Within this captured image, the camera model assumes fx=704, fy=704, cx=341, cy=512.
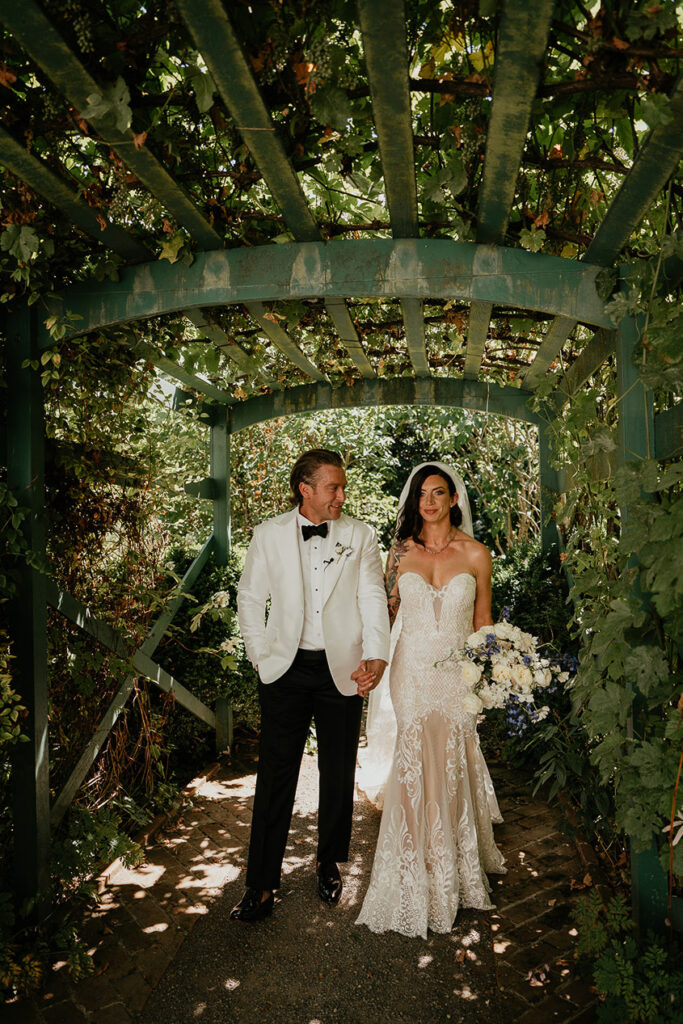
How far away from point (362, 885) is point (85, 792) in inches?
62.8

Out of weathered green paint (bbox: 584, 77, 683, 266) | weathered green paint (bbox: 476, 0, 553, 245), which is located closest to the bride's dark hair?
weathered green paint (bbox: 584, 77, 683, 266)

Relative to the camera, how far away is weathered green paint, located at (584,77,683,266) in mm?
1824

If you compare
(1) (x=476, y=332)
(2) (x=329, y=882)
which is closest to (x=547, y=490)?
(1) (x=476, y=332)

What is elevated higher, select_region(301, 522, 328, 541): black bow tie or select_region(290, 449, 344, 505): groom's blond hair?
select_region(290, 449, 344, 505): groom's blond hair

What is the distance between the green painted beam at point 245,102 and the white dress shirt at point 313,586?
1.49 meters

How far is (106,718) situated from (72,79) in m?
3.21

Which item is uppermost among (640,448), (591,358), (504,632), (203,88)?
(203,88)

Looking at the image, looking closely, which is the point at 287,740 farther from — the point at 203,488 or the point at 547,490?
the point at 547,490

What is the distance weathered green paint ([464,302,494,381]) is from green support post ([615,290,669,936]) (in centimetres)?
55

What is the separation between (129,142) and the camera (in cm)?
198

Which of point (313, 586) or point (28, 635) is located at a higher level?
point (313, 586)

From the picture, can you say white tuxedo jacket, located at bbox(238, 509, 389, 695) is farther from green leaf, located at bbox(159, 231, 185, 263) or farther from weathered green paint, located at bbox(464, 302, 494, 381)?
green leaf, located at bbox(159, 231, 185, 263)

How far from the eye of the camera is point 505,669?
2.84 metres

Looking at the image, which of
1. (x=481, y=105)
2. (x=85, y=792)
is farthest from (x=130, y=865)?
(x=481, y=105)
